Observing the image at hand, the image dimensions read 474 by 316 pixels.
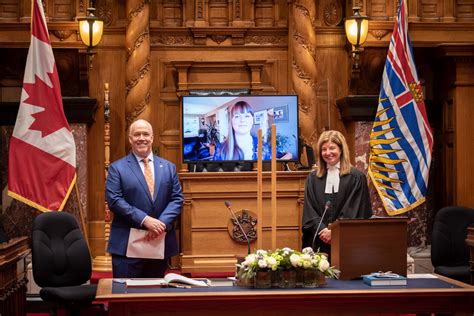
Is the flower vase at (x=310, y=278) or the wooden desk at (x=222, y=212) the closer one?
the flower vase at (x=310, y=278)

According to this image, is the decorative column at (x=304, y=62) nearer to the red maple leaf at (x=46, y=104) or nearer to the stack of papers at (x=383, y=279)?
the red maple leaf at (x=46, y=104)

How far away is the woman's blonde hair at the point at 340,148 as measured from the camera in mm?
6426

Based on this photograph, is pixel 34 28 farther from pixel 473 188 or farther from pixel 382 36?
pixel 473 188

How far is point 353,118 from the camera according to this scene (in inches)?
433

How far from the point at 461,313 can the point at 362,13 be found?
21.1ft

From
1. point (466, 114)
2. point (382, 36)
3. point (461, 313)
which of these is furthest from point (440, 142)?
point (461, 313)

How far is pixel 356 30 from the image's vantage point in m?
10.5

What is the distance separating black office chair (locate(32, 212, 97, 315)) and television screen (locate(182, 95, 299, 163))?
265 centimetres

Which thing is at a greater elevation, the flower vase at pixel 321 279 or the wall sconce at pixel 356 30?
the wall sconce at pixel 356 30

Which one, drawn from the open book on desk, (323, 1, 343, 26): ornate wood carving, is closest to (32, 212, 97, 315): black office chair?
the open book on desk

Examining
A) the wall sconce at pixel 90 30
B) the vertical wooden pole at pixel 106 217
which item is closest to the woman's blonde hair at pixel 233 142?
the vertical wooden pole at pixel 106 217

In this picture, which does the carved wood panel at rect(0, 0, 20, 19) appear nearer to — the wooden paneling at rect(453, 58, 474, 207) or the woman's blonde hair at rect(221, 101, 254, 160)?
the woman's blonde hair at rect(221, 101, 254, 160)

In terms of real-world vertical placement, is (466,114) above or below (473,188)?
above

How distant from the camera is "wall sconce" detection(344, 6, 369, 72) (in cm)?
1048
